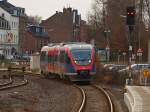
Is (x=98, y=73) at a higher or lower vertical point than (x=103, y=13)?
lower

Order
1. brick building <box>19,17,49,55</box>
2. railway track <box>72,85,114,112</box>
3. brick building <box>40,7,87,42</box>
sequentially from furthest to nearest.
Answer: brick building <box>40,7,87,42</box> → brick building <box>19,17,49,55</box> → railway track <box>72,85,114,112</box>

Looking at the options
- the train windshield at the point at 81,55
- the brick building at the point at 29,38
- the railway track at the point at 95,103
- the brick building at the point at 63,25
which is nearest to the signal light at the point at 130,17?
the railway track at the point at 95,103

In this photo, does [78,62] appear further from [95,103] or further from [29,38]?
[29,38]

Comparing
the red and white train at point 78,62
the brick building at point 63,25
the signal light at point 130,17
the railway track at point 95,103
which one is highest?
the brick building at point 63,25

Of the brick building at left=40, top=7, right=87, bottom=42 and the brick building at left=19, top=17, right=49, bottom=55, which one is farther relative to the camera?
the brick building at left=40, top=7, right=87, bottom=42

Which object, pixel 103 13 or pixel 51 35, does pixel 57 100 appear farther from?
pixel 51 35

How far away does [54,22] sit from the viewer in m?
145

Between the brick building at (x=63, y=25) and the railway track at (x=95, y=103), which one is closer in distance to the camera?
the railway track at (x=95, y=103)

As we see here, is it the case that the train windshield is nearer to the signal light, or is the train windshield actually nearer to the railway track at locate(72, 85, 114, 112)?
the railway track at locate(72, 85, 114, 112)

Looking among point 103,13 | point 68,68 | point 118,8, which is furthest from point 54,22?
point 68,68

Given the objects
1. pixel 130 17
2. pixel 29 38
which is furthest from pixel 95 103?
pixel 29 38

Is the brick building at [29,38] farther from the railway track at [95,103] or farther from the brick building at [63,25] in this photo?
the railway track at [95,103]

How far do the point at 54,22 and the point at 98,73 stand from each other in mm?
95828

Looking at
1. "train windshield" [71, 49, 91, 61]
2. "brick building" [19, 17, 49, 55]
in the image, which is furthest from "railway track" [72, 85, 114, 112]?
"brick building" [19, 17, 49, 55]
